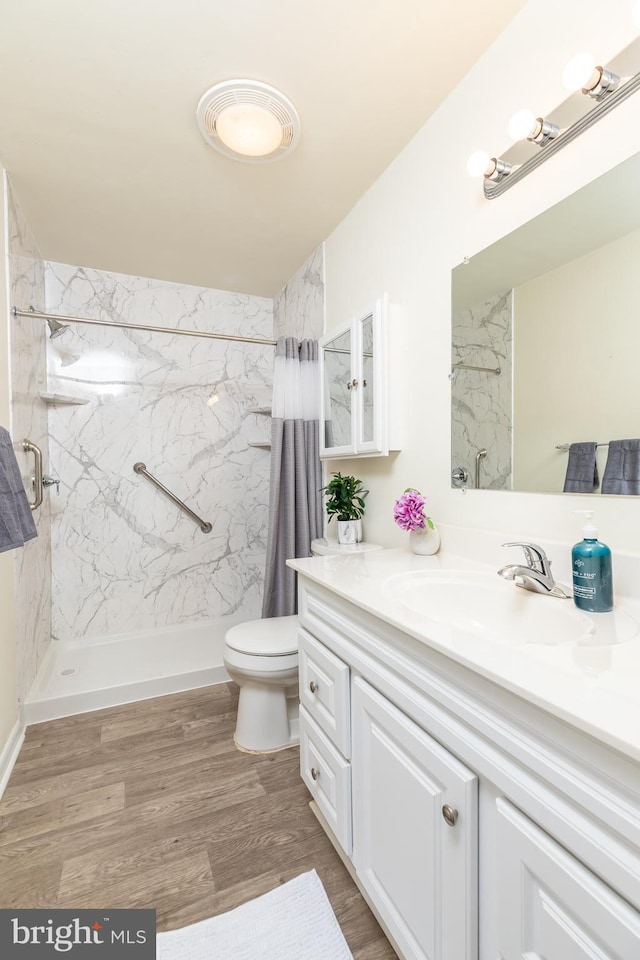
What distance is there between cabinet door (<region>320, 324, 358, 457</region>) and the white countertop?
960 millimetres

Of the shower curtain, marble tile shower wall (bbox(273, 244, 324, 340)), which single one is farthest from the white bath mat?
marble tile shower wall (bbox(273, 244, 324, 340))

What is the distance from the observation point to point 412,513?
1.43 metres

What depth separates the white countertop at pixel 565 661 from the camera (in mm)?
495

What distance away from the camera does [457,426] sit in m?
1.41

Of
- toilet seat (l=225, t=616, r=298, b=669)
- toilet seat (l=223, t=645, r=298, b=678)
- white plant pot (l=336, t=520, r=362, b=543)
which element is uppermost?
white plant pot (l=336, t=520, r=362, b=543)

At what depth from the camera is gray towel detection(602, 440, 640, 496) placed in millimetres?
924

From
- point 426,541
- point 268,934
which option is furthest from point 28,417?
point 268,934

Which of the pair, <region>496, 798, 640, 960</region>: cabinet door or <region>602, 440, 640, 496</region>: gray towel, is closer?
<region>496, 798, 640, 960</region>: cabinet door

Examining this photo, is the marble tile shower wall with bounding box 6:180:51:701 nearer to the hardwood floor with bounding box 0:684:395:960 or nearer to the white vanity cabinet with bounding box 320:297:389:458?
the hardwood floor with bounding box 0:684:395:960

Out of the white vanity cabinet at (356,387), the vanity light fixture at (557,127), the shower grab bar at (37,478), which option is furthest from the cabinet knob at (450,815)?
the shower grab bar at (37,478)

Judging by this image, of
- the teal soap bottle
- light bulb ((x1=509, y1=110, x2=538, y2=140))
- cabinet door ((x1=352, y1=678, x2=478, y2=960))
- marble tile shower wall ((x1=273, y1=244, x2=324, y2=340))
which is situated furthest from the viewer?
marble tile shower wall ((x1=273, y1=244, x2=324, y2=340))

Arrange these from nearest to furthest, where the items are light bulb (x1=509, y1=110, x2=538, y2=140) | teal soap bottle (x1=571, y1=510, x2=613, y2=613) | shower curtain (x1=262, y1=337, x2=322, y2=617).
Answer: teal soap bottle (x1=571, y1=510, x2=613, y2=613), light bulb (x1=509, y1=110, x2=538, y2=140), shower curtain (x1=262, y1=337, x2=322, y2=617)

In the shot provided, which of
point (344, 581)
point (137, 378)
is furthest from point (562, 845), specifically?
point (137, 378)

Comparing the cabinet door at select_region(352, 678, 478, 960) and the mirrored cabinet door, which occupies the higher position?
the mirrored cabinet door
